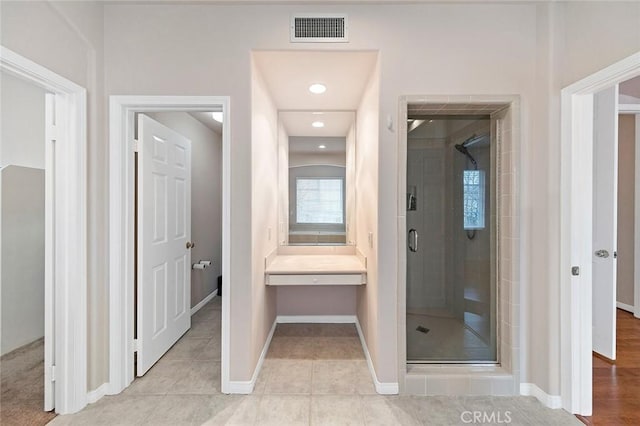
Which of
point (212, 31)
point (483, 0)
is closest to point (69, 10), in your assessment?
point (212, 31)

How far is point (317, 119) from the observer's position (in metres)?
3.28

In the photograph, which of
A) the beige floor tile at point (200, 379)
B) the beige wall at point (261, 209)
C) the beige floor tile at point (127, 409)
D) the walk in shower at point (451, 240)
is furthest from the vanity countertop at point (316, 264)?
the beige floor tile at point (127, 409)

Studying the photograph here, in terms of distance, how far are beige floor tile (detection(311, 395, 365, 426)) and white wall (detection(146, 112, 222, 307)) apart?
2266 millimetres

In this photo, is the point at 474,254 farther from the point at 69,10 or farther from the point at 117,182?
the point at 69,10

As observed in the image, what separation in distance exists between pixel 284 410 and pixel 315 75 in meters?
2.40

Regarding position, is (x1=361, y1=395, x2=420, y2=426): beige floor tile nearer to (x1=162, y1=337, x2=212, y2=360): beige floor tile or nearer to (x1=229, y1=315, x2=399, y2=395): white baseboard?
(x1=229, y1=315, x2=399, y2=395): white baseboard

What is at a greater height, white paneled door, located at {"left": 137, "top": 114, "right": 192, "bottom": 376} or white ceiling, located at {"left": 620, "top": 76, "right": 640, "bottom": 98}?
white ceiling, located at {"left": 620, "top": 76, "right": 640, "bottom": 98}

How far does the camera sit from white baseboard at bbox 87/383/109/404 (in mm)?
1935

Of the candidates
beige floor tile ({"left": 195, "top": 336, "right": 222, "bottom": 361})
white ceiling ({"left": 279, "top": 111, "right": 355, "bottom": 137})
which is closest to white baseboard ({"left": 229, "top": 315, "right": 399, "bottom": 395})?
beige floor tile ({"left": 195, "top": 336, "right": 222, "bottom": 361})

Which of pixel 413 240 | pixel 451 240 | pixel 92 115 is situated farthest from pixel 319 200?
pixel 92 115

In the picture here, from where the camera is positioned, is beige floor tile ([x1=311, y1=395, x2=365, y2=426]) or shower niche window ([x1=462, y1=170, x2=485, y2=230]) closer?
beige floor tile ([x1=311, y1=395, x2=365, y2=426])

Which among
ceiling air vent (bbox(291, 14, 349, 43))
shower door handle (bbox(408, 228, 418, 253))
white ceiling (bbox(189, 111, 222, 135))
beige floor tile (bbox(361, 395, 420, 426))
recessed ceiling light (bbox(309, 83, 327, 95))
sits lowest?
beige floor tile (bbox(361, 395, 420, 426))

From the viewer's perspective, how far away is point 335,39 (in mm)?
2018

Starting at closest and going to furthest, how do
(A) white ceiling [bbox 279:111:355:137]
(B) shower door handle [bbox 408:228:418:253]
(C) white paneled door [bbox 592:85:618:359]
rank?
(B) shower door handle [bbox 408:228:418:253] → (C) white paneled door [bbox 592:85:618:359] → (A) white ceiling [bbox 279:111:355:137]
